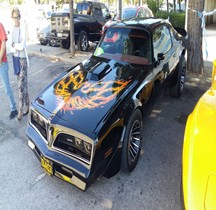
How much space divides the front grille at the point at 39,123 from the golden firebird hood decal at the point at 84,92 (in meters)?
0.26

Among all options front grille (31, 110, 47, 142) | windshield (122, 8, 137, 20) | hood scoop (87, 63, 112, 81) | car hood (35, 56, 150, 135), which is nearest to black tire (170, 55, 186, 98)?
car hood (35, 56, 150, 135)

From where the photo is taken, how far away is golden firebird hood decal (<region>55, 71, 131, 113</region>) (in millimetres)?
2758

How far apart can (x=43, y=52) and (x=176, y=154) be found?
24.6ft

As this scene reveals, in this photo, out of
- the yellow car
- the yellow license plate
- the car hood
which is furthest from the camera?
the car hood

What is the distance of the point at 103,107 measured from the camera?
266cm

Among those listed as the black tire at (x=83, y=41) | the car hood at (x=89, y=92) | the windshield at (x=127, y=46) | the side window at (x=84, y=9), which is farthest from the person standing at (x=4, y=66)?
the side window at (x=84, y=9)

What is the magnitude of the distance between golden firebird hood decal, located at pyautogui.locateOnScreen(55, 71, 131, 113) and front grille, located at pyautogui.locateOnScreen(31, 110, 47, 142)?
0.86 feet

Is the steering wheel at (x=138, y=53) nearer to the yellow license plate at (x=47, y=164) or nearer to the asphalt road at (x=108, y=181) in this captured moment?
the asphalt road at (x=108, y=181)

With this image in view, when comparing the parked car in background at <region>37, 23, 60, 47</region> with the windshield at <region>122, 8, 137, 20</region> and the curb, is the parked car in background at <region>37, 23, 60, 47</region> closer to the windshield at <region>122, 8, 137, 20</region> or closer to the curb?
the curb

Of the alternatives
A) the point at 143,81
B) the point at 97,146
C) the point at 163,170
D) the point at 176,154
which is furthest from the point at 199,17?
the point at 97,146

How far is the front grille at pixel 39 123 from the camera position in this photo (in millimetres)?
2730

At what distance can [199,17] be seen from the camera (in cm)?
591

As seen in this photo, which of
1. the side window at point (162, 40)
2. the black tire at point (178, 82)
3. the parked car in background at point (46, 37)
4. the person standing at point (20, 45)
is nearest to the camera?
the side window at point (162, 40)

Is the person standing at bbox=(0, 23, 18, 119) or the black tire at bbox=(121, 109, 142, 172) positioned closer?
the black tire at bbox=(121, 109, 142, 172)
